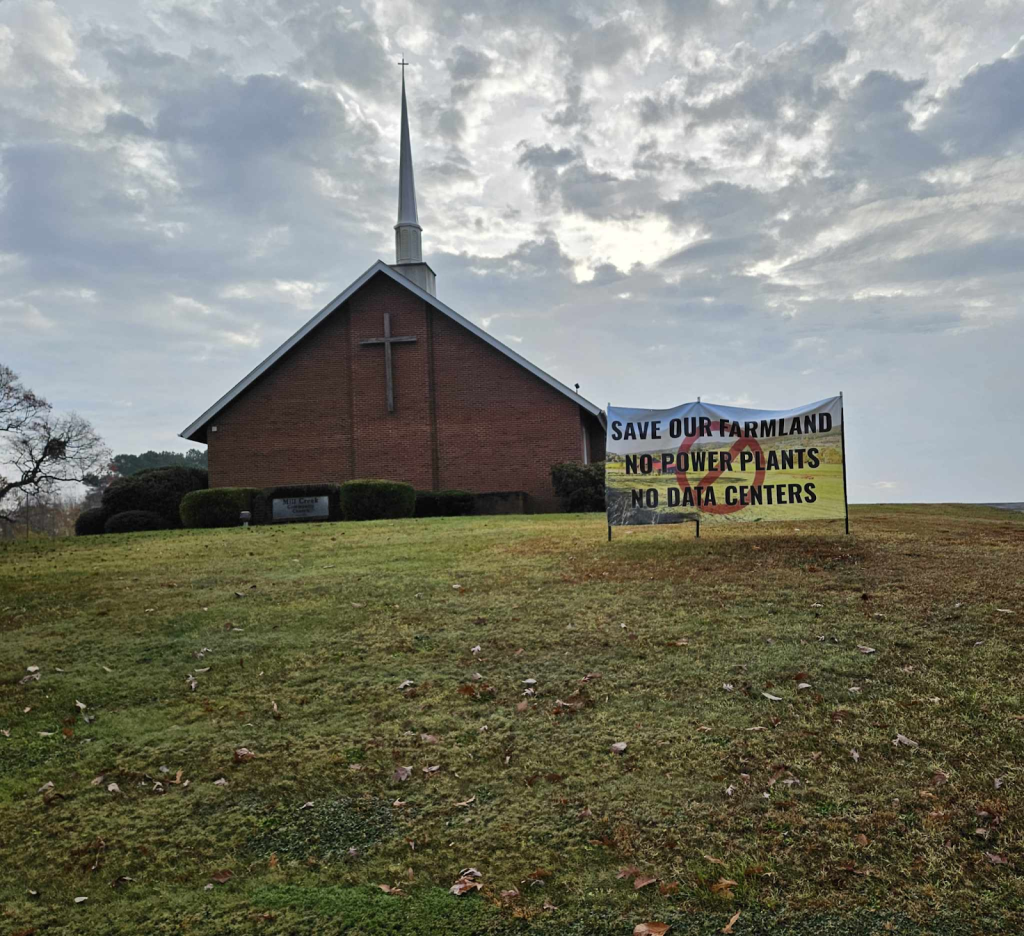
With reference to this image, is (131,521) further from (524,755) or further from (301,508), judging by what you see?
(524,755)

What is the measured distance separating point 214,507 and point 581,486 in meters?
10.1

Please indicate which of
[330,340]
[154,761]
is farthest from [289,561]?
[330,340]

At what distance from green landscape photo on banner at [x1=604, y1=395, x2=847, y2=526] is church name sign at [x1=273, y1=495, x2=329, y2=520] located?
11.3m

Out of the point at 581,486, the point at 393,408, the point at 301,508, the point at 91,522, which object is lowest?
the point at 91,522

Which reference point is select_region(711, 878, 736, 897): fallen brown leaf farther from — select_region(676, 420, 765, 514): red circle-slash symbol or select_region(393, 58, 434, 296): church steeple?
select_region(393, 58, 434, 296): church steeple

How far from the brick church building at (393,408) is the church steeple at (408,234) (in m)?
4.75

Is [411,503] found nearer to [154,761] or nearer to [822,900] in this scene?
[154,761]

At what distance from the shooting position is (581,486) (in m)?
25.7

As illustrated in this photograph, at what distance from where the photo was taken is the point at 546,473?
27.8 metres

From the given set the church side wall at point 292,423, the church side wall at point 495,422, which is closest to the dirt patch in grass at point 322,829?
the church side wall at point 495,422

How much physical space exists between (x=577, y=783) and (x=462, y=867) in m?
1.08

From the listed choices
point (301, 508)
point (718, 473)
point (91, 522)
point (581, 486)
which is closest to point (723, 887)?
point (718, 473)

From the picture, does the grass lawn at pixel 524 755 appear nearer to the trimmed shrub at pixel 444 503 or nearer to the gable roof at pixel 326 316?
the trimmed shrub at pixel 444 503

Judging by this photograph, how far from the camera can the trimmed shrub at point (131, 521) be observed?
25.3 metres
